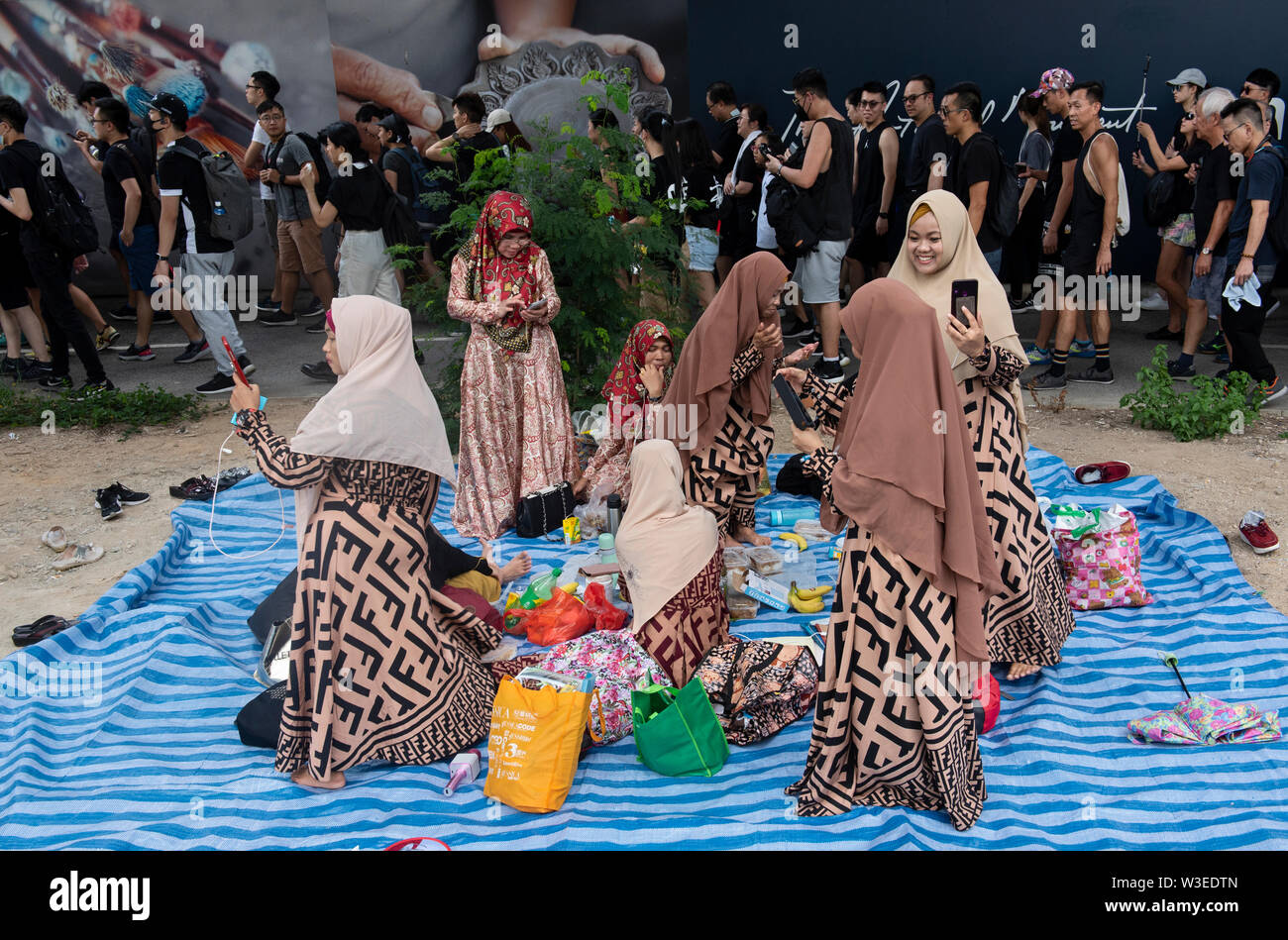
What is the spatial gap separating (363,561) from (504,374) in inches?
94.6

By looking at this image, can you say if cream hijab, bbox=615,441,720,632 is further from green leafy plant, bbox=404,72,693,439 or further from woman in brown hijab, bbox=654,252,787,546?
green leafy plant, bbox=404,72,693,439

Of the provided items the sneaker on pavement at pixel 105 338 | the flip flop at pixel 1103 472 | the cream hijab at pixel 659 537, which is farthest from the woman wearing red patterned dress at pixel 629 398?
the sneaker on pavement at pixel 105 338

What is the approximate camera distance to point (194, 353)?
9250 mm

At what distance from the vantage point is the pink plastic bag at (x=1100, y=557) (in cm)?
442

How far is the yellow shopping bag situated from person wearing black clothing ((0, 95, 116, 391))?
6332 mm

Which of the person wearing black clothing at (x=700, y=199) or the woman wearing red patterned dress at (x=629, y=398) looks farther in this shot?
the person wearing black clothing at (x=700, y=199)

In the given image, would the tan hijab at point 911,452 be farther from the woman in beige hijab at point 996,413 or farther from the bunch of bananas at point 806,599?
the bunch of bananas at point 806,599

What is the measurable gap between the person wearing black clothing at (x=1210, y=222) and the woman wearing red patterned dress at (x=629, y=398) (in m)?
4.44

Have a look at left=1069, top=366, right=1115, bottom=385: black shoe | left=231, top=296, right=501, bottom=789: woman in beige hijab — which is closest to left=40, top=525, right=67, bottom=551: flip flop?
left=231, top=296, right=501, bottom=789: woman in beige hijab

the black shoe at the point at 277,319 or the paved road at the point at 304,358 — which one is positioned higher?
the black shoe at the point at 277,319

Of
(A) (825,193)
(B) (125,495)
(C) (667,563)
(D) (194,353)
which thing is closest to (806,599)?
(C) (667,563)

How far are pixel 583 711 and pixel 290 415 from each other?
5116mm

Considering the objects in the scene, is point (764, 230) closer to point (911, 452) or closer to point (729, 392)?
point (729, 392)

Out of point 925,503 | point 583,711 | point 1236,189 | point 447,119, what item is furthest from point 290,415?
point 1236,189
